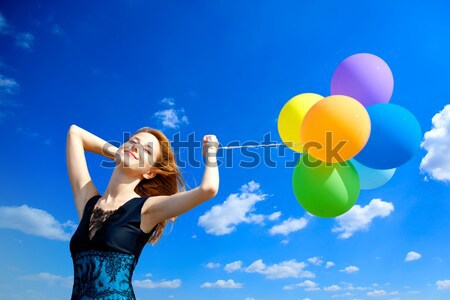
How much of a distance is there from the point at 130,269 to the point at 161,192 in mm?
807

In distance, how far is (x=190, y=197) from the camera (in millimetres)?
2650

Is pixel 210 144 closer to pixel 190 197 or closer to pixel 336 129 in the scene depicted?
pixel 190 197

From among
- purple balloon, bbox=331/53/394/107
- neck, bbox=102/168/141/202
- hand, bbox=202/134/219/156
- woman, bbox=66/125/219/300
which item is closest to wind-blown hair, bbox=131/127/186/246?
woman, bbox=66/125/219/300

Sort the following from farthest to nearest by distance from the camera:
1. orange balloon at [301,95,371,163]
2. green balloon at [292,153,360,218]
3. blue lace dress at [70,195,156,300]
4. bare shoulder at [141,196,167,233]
Result: green balloon at [292,153,360,218], orange balloon at [301,95,371,163], bare shoulder at [141,196,167,233], blue lace dress at [70,195,156,300]

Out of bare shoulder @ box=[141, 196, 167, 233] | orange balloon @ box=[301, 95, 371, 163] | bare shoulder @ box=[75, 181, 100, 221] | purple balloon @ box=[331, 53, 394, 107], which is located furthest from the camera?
purple balloon @ box=[331, 53, 394, 107]

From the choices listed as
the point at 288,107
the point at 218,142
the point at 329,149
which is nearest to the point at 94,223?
the point at 218,142

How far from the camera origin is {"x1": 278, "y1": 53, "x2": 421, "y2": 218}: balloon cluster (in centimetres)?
359

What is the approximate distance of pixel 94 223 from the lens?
2.79 m

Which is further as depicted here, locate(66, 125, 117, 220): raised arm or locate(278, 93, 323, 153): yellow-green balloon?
locate(278, 93, 323, 153): yellow-green balloon

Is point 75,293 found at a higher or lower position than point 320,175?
lower

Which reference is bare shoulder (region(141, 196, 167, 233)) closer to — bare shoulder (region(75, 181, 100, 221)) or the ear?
the ear

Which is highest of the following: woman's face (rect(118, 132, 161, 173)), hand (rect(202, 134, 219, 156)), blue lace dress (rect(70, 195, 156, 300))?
woman's face (rect(118, 132, 161, 173))

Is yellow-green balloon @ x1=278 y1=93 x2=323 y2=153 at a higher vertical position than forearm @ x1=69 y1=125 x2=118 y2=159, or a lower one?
higher

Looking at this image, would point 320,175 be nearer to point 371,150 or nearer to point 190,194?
point 371,150
